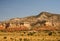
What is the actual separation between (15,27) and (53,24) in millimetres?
25619

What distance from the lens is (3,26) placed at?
11825 centimetres

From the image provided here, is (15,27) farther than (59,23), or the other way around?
(59,23)

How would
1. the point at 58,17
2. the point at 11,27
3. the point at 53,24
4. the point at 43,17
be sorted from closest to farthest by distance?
the point at 11,27 → the point at 53,24 → the point at 58,17 → the point at 43,17

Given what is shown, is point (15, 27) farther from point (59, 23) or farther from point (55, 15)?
point (55, 15)

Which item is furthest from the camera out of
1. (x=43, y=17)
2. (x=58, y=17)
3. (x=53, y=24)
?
(x=43, y=17)

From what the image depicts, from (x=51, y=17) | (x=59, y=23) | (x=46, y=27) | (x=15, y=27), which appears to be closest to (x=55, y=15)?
(x=51, y=17)

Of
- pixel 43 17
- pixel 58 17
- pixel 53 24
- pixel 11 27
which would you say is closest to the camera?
pixel 11 27

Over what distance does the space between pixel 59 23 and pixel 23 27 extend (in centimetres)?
2493

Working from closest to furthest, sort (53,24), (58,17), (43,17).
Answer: (53,24) < (58,17) < (43,17)

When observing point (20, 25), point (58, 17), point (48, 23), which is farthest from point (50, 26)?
point (58, 17)

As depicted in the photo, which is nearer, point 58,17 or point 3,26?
point 3,26

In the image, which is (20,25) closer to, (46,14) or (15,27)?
(15,27)

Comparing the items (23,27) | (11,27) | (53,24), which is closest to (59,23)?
(53,24)

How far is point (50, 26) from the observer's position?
119938 millimetres
